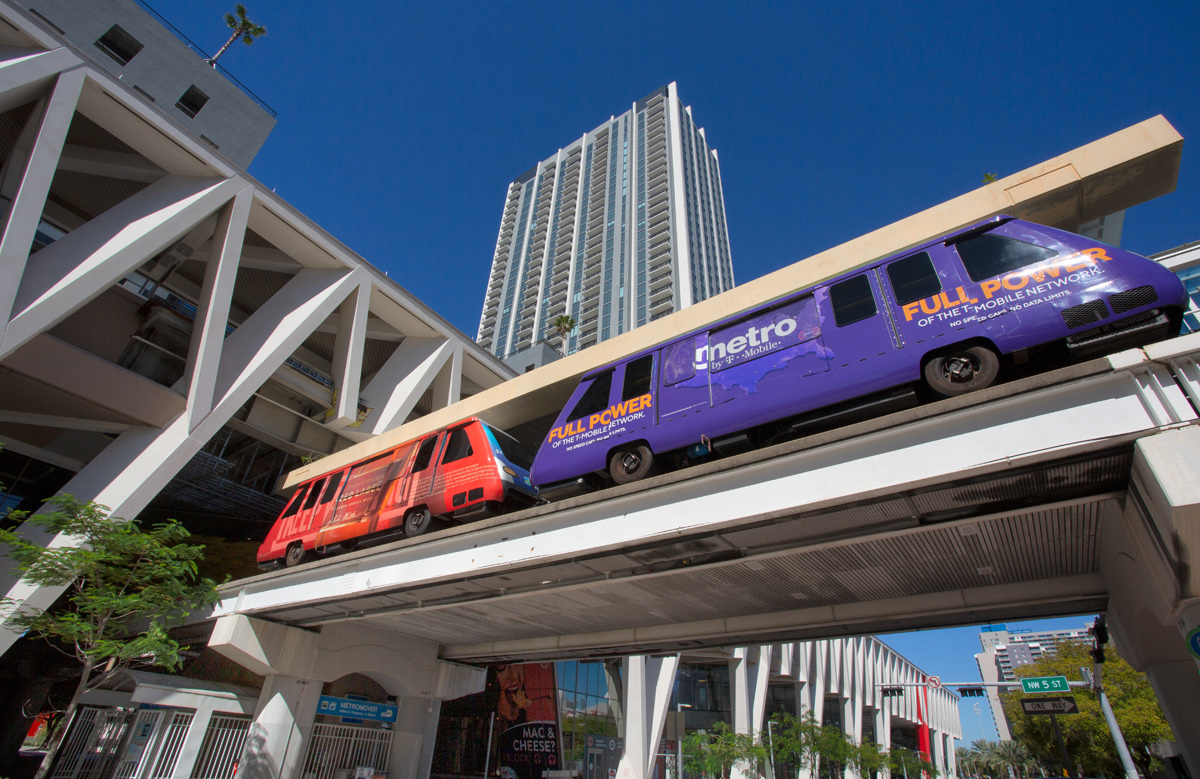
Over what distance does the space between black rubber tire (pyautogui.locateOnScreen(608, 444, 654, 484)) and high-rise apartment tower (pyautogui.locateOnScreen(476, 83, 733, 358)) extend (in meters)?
73.5

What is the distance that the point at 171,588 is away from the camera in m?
10.2

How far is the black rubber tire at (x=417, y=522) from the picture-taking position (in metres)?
11.0

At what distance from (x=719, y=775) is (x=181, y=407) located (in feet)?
101

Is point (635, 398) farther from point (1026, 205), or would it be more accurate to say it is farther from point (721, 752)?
point (721, 752)

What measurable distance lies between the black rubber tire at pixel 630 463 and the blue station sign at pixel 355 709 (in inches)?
402

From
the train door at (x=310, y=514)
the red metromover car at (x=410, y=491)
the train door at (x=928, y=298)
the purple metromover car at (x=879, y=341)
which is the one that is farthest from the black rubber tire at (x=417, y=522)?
the train door at (x=928, y=298)

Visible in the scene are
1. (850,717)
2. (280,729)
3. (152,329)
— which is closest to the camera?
(280,729)

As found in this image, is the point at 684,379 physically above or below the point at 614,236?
below

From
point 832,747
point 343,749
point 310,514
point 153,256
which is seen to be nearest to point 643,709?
point 343,749

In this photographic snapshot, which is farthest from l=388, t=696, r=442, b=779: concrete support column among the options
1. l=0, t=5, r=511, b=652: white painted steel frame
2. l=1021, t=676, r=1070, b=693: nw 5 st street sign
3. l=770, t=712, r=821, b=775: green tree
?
l=770, t=712, r=821, b=775: green tree

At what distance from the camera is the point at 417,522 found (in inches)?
440

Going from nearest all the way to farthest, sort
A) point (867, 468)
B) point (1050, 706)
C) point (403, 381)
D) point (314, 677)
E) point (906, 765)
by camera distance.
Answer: point (867, 468), point (314, 677), point (1050, 706), point (403, 381), point (906, 765)

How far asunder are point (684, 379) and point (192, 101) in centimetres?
3890

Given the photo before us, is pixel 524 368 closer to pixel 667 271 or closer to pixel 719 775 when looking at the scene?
pixel 667 271
